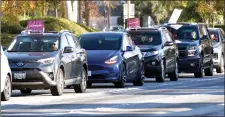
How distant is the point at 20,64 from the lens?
68.7 feet

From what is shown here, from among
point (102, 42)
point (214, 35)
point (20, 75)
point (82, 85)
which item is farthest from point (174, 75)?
point (20, 75)

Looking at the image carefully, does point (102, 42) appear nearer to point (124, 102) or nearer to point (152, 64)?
point (152, 64)

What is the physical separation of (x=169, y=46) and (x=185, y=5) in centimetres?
6760

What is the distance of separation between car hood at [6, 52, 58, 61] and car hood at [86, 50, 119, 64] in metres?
→ 3.53

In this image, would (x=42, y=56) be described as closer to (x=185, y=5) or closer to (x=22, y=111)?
(x=22, y=111)

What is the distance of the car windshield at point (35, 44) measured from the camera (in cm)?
2205

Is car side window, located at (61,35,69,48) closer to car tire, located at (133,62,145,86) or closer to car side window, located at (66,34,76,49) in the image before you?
car side window, located at (66,34,76,49)

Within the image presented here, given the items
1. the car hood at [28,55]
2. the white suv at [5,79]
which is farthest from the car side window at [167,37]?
the white suv at [5,79]

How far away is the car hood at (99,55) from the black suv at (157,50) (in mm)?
3947

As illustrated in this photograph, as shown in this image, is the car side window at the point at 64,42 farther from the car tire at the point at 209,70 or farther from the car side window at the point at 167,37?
the car tire at the point at 209,70

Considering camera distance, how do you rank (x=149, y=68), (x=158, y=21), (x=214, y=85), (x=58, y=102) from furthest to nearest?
1. (x=158, y=21)
2. (x=149, y=68)
3. (x=214, y=85)
4. (x=58, y=102)

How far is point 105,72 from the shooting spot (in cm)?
2495

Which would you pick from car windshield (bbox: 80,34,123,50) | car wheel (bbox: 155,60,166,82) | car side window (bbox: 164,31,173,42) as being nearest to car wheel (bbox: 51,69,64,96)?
car windshield (bbox: 80,34,123,50)

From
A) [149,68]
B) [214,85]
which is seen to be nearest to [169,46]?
[149,68]
